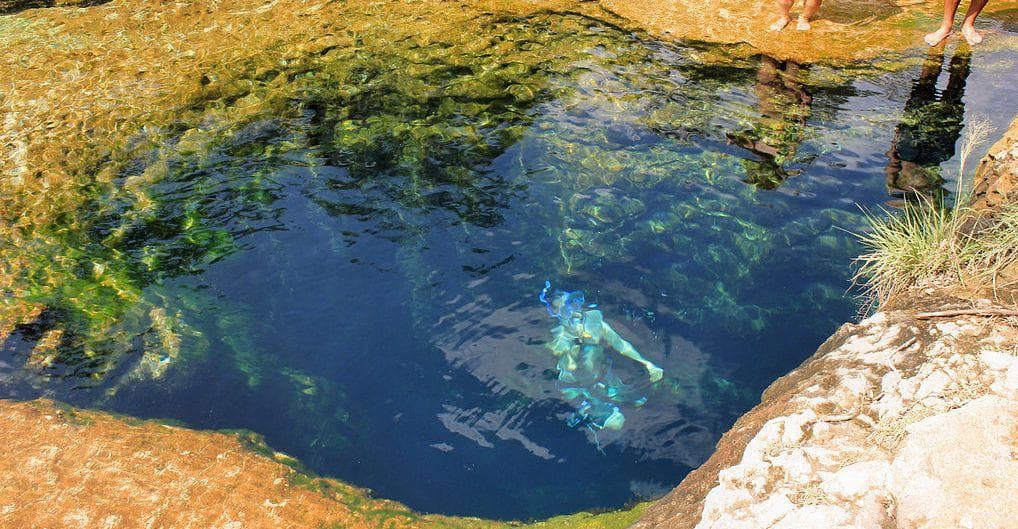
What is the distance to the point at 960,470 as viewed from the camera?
2.55 metres

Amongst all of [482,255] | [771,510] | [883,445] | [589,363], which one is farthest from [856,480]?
[482,255]

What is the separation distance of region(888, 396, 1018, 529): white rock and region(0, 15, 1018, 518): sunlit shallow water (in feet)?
4.71

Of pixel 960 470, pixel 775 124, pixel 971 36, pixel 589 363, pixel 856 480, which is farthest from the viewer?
pixel 971 36

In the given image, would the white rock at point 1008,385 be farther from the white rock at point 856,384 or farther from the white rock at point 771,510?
the white rock at point 771,510

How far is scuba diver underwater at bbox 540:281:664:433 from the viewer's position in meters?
4.25

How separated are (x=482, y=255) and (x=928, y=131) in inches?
155

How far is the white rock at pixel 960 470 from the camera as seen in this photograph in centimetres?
244

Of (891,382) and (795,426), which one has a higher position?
(891,382)

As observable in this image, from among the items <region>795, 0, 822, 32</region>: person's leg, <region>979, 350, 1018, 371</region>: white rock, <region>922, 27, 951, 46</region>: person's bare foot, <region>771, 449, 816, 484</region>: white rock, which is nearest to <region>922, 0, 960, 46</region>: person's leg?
<region>922, 27, 951, 46</region>: person's bare foot

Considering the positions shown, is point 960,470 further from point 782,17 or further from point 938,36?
point 782,17

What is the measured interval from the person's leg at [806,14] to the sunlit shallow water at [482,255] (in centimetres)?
96

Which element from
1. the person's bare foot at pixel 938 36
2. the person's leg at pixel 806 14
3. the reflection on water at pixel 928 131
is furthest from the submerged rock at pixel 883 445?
the person's leg at pixel 806 14

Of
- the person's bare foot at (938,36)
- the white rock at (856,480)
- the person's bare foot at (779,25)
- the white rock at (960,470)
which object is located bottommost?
the white rock at (856,480)

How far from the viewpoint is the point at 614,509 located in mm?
3781
